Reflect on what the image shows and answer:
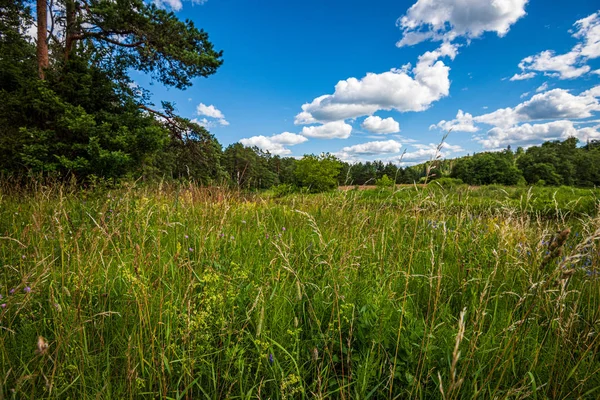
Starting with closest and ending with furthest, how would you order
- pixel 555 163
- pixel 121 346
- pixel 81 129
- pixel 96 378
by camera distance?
pixel 96 378 < pixel 121 346 < pixel 81 129 < pixel 555 163

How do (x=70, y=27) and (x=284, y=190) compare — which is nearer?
(x=284, y=190)

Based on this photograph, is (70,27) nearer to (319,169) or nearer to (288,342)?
(288,342)

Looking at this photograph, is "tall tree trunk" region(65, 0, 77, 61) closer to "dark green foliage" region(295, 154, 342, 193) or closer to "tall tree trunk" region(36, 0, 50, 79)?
"tall tree trunk" region(36, 0, 50, 79)

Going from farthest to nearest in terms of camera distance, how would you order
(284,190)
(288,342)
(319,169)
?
1. (319,169)
2. (284,190)
3. (288,342)

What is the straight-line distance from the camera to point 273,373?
1314mm

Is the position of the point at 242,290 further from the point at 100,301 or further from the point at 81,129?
the point at 81,129

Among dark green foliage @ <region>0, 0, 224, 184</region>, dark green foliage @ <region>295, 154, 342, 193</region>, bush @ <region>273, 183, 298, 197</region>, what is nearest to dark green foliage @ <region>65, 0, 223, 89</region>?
dark green foliage @ <region>0, 0, 224, 184</region>

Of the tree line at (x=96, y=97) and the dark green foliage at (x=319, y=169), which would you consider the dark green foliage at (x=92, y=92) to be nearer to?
the tree line at (x=96, y=97)

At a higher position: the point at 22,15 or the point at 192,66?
the point at 22,15

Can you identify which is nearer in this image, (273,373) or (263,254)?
(273,373)

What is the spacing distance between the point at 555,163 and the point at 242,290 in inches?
2255

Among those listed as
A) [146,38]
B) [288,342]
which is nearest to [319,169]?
[146,38]

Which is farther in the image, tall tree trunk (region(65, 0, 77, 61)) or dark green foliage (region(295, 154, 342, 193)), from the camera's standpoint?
dark green foliage (region(295, 154, 342, 193))

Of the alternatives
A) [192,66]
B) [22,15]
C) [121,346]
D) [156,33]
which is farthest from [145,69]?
[121,346]
